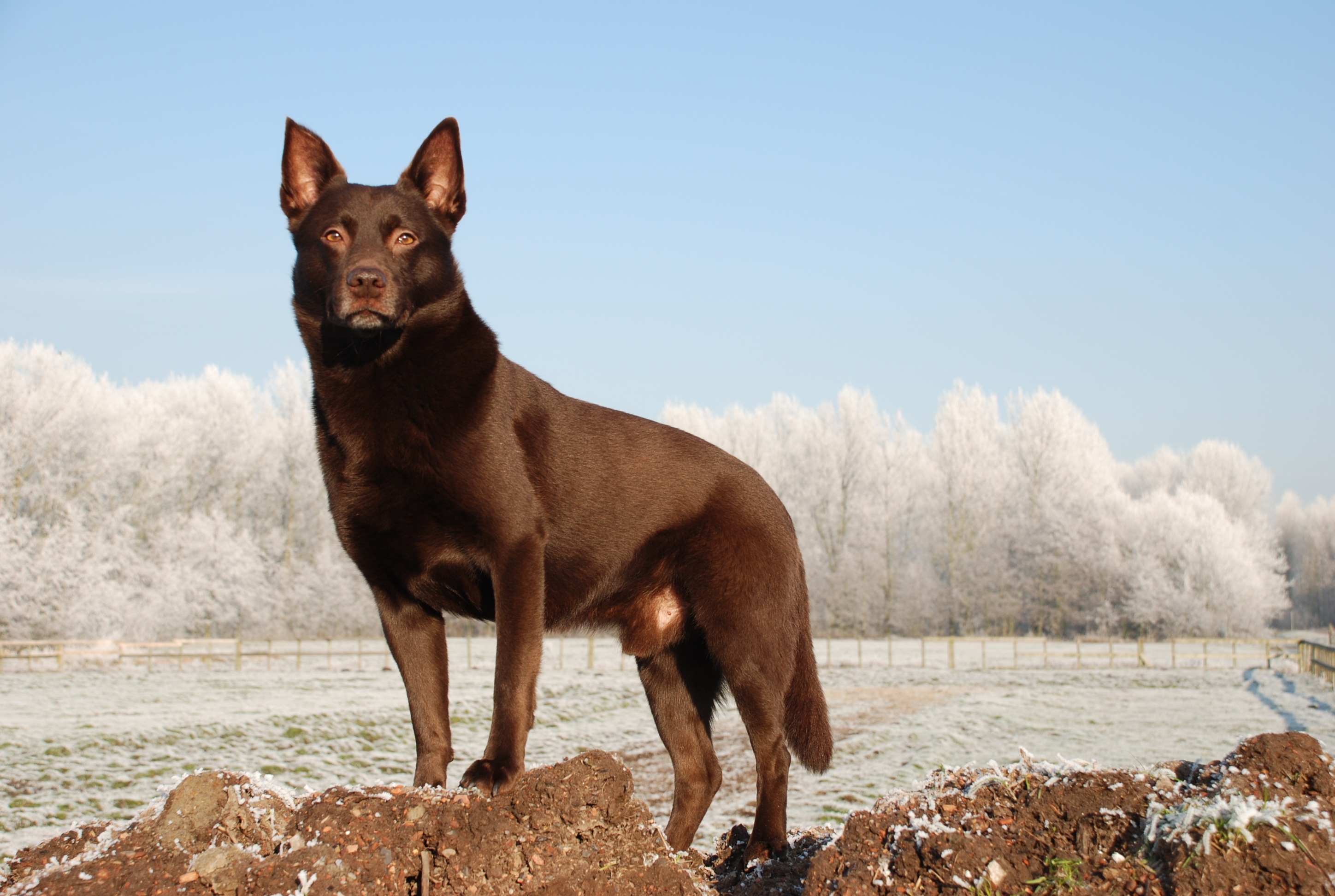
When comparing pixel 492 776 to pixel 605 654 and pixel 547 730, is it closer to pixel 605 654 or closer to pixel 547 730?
pixel 547 730

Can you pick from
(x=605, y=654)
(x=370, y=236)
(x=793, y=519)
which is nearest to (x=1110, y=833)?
(x=370, y=236)

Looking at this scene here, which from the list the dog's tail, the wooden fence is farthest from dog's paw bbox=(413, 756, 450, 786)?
the wooden fence

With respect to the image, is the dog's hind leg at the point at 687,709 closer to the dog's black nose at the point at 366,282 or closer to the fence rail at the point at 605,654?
the dog's black nose at the point at 366,282

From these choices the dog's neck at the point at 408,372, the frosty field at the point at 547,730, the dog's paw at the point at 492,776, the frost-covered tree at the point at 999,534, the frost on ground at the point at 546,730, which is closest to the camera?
the dog's paw at the point at 492,776

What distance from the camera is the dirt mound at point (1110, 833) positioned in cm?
257

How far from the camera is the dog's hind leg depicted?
4602mm

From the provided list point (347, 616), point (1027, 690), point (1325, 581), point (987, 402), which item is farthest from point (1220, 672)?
point (1325, 581)

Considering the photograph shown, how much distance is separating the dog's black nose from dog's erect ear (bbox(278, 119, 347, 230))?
2.37 ft

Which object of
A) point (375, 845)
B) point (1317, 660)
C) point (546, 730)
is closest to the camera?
point (375, 845)

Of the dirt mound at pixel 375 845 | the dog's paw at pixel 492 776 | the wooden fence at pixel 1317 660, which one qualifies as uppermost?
the dog's paw at pixel 492 776

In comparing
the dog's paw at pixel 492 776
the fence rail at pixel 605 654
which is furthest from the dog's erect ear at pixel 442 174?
the fence rail at pixel 605 654

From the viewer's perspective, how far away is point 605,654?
42.8 m

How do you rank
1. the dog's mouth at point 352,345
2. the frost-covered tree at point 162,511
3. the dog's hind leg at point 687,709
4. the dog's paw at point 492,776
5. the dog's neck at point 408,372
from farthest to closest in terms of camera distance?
1. the frost-covered tree at point 162,511
2. the dog's hind leg at point 687,709
3. the dog's mouth at point 352,345
4. the dog's neck at point 408,372
5. the dog's paw at point 492,776

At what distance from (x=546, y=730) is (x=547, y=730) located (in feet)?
0.21
